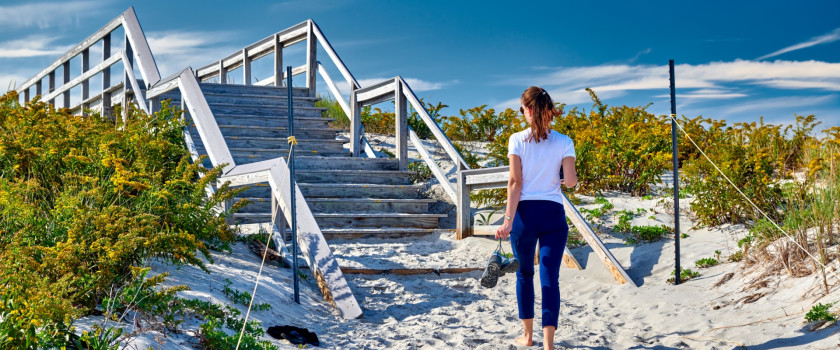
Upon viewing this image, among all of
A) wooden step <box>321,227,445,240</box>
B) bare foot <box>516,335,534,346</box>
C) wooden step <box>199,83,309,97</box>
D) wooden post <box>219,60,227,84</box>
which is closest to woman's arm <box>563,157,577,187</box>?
bare foot <box>516,335,534,346</box>

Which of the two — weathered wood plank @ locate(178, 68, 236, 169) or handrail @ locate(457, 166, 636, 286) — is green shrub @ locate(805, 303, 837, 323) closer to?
handrail @ locate(457, 166, 636, 286)

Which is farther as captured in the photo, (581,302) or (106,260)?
(581,302)

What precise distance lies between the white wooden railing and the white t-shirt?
656cm

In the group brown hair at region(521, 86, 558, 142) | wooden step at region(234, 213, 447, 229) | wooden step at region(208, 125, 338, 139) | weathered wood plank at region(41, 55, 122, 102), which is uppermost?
weathered wood plank at region(41, 55, 122, 102)

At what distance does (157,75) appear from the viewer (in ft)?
30.2

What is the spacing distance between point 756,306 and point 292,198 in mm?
3482

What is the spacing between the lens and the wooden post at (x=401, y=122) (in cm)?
905

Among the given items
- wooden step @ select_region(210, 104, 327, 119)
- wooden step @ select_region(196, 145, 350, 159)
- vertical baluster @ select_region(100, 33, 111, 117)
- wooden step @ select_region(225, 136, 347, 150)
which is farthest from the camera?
vertical baluster @ select_region(100, 33, 111, 117)

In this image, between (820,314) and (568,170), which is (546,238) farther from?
(820,314)

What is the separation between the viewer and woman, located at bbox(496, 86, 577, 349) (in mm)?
4020

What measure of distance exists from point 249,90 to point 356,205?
13.3 feet

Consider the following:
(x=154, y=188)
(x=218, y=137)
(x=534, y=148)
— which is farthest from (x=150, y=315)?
(x=218, y=137)

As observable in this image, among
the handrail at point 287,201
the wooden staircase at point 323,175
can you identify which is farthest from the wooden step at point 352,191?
the handrail at point 287,201

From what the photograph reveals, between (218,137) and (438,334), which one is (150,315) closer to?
(438,334)
